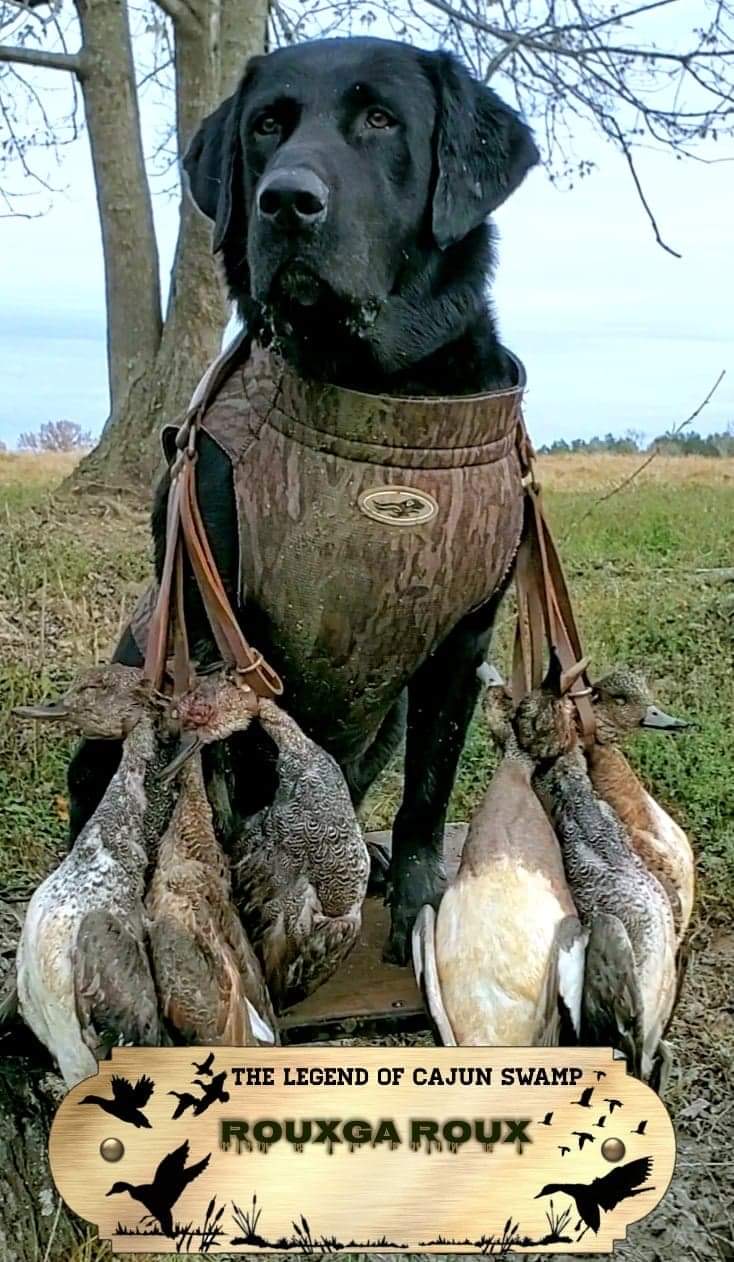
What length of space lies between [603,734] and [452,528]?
36cm

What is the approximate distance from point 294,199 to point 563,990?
982 mm

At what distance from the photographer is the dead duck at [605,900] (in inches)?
63.1

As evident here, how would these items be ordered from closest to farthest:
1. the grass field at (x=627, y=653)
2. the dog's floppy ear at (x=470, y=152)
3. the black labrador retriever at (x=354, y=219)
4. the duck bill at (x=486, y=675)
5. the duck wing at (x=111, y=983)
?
the duck wing at (x=111, y=983) < the black labrador retriever at (x=354, y=219) < the dog's floppy ear at (x=470, y=152) < the duck bill at (x=486, y=675) < the grass field at (x=627, y=653)

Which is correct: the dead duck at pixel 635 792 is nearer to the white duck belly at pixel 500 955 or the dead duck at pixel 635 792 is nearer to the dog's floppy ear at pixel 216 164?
the white duck belly at pixel 500 955

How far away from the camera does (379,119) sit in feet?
5.80

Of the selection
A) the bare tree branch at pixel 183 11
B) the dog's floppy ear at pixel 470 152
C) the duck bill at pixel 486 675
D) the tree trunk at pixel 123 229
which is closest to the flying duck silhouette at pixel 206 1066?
the duck bill at pixel 486 675

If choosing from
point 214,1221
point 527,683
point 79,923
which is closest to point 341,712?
point 527,683

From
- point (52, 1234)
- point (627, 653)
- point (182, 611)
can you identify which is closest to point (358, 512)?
point (182, 611)

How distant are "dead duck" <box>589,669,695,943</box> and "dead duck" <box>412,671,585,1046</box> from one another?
0.13 meters

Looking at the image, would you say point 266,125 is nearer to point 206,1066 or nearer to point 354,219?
point 354,219

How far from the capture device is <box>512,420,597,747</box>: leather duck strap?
1883 millimetres

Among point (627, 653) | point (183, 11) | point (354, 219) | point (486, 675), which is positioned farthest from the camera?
point (183, 11)

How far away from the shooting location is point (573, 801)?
5.90 ft

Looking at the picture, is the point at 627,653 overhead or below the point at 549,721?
below
